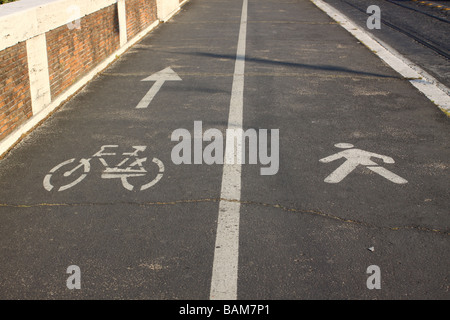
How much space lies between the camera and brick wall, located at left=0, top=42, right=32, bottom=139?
22.8 ft

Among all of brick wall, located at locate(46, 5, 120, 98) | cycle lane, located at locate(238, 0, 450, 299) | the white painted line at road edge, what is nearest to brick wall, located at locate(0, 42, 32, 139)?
brick wall, located at locate(46, 5, 120, 98)

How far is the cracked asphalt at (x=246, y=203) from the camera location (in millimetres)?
4215

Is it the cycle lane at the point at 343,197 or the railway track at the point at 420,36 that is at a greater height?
the railway track at the point at 420,36

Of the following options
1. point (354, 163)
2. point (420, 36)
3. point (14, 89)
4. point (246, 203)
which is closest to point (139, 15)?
point (420, 36)

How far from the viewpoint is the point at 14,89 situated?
24.0 ft

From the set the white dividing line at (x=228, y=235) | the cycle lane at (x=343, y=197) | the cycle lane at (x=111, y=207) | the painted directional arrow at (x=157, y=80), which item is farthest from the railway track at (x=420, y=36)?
the white dividing line at (x=228, y=235)

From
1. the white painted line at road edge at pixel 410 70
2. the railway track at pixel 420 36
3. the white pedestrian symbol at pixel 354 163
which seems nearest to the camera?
the white pedestrian symbol at pixel 354 163

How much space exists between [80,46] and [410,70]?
22.4ft

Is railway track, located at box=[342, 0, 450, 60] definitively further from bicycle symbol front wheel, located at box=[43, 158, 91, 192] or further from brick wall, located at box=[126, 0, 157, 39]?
bicycle symbol front wheel, located at box=[43, 158, 91, 192]

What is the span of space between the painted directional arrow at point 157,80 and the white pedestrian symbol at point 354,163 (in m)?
3.65

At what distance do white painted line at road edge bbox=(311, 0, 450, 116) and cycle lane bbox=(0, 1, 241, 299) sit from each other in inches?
145

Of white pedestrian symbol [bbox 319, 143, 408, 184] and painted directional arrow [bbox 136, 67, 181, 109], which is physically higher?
painted directional arrow [bbox 136, 67, 181, 109]

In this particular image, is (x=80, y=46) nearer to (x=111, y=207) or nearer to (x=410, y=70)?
(x=111, y=207)

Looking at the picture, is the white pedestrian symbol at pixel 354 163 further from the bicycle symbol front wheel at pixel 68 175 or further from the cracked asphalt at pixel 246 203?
the bicycle symbol front wheel at pixel 68 175
